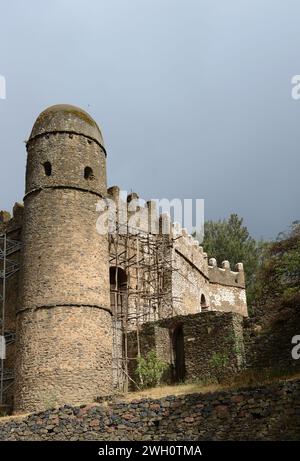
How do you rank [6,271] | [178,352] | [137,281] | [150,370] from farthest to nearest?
[137,281], [6,271], [178,352], [150,370]

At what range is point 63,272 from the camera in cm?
1812

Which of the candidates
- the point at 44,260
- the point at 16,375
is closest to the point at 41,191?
the point at 44,260

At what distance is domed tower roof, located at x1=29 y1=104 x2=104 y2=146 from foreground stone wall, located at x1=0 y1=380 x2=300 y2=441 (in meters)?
9.55

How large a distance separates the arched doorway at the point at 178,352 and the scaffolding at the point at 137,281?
126cm

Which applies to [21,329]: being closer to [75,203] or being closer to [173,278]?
[75,203]

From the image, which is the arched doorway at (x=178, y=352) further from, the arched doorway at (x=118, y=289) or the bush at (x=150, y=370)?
the arched doorway at (x=118, y=289)

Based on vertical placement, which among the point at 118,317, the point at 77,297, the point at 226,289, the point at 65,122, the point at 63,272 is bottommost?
the point at 118,317

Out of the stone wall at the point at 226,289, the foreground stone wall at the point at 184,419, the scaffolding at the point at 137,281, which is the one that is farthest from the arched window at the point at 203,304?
the foreground stone wall at the point at 184,419

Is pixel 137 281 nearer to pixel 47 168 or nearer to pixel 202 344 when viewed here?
pixel 202 344

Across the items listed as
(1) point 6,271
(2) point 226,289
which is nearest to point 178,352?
(1) point 6,271

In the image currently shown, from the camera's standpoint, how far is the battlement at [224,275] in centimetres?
3069

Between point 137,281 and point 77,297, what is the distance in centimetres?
528

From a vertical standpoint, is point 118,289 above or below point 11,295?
above
